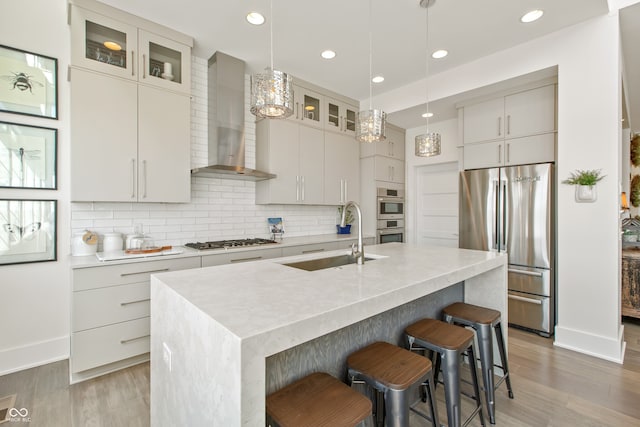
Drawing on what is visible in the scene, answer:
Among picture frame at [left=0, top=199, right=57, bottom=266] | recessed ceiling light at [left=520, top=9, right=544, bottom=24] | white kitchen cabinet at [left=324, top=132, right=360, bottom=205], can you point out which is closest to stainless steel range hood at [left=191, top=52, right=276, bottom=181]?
white kitchen cabinet at [left=324, top=132, right=360, bottom=205]

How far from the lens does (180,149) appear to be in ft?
9.61

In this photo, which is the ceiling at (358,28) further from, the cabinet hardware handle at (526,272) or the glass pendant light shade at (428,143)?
the cabinet hardware handle at (526,272)

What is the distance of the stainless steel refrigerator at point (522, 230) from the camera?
10.0 feet

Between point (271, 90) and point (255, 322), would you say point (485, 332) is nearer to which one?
point (255, 322)

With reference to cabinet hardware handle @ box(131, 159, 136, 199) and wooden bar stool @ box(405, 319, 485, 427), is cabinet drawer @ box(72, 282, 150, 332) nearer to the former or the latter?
cabinet hardware handle @ box(131, 159, 136, 199)

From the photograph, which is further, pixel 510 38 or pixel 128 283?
pixel 510 38

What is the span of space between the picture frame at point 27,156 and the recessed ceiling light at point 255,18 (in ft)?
6.41

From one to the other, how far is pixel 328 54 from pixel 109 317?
3.24 metres

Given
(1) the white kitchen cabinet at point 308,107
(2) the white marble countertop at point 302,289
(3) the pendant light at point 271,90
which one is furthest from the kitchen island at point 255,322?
(1) the white kitchen cabinet at point 308,107

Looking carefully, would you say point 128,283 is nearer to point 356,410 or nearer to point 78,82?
point 78,82

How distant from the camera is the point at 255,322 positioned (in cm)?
93

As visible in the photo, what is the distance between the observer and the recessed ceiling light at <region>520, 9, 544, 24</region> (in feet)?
8.57

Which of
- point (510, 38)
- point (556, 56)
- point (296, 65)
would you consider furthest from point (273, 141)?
point (556, 56)

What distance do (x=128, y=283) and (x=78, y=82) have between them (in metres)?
1.65
